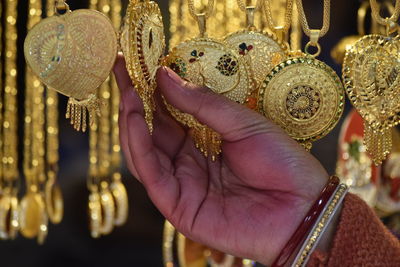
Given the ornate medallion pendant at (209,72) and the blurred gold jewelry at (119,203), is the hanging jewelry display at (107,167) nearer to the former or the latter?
the blurred gold jewelry at (119,203)

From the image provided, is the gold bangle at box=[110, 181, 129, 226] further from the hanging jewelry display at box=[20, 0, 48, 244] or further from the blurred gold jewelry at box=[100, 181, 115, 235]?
the hanging jewelry display at box=[20, 0, 48, 244]

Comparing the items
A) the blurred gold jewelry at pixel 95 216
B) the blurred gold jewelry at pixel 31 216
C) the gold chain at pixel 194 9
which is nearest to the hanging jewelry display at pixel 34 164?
→ the blurred gold jewelry at pixel 31 216

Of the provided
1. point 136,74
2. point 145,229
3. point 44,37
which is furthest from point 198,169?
point 145,229

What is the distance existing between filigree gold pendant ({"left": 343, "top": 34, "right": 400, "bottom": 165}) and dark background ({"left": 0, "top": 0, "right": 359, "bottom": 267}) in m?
0.93

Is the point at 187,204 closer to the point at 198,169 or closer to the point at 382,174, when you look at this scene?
the point at 198,169

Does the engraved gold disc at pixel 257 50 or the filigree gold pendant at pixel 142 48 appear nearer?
the filigree gold pendant at pixel 142 48

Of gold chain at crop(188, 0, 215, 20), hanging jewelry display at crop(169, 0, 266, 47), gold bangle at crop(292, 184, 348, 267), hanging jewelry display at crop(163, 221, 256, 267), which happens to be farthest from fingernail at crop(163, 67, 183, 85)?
hanging jewelry display at crop(163, 221, 256, 267)

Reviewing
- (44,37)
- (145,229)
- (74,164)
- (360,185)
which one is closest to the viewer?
(44,37)

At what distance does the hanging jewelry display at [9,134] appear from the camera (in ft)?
5.36

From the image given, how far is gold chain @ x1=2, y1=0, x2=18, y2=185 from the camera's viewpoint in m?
1.64

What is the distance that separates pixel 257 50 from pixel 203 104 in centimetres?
20

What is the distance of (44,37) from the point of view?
2.91 feet

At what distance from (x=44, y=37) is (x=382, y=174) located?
1.31 m

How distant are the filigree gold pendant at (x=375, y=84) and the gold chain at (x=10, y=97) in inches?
35.0
